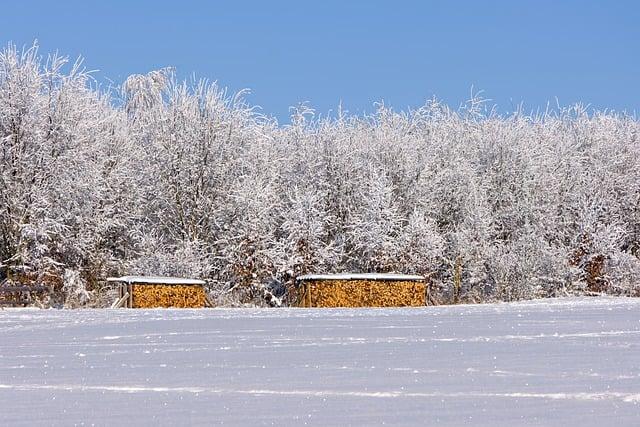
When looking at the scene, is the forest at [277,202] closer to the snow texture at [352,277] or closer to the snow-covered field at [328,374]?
the snow texture at [352,277]

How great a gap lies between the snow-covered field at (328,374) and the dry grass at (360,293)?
45.1 feet

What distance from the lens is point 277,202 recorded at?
121 ft

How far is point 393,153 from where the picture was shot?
133 feet

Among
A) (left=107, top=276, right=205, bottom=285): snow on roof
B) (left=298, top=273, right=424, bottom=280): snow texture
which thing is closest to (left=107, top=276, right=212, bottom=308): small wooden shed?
(left=107, top=276, right=205, bottom=285): snow on roof

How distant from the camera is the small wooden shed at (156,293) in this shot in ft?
92.6

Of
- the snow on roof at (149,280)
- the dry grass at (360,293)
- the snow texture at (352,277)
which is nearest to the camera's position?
the snow on roof at (149,280)

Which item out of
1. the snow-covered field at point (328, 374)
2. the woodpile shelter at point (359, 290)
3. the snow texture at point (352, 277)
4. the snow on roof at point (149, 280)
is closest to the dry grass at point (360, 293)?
the woodpile shelter at point (359, 290)

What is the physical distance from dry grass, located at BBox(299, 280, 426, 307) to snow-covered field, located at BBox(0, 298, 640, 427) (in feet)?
45.1

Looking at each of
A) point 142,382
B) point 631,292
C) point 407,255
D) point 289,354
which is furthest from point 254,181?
point 142,382

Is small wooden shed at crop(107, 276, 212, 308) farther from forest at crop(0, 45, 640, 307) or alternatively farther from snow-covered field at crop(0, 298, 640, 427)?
snow-covered field at crop(0, 298, 640, 427)

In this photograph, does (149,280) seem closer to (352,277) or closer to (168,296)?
(168,296)

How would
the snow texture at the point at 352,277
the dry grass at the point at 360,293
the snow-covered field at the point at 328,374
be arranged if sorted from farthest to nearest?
1. the dry grass at the point at 360,293
2. the snow texture at the point at 352,277
3. the snow-covered field at the point at 328,374

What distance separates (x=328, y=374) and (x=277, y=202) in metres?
27.8

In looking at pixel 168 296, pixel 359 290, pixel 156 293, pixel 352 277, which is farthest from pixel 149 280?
pixel 359 290
